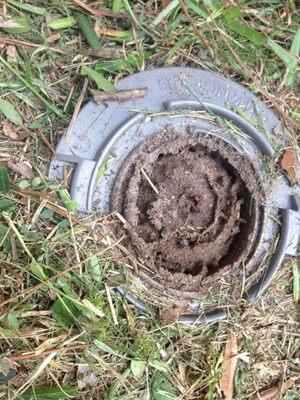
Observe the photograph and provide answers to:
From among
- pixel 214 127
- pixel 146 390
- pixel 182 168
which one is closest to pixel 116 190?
pixel 182 168

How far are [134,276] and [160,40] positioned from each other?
1.83ft

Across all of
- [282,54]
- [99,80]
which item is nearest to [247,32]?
[282,54]

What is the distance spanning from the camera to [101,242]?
1.32m

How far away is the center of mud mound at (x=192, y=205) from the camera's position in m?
1.38

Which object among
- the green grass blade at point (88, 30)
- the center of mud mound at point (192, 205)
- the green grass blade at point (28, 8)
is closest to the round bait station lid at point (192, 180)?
the center of mud mound at point (192, 205)

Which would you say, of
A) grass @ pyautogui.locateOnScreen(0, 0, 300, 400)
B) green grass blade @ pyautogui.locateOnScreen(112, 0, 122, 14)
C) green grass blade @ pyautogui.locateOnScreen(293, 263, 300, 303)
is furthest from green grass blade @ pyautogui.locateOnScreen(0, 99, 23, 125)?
green grass blade @ pyautogui.locateOnScreen(293, 263, 300, 303)

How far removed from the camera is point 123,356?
1317 mm

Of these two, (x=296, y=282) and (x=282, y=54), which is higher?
(x=282, y=54)

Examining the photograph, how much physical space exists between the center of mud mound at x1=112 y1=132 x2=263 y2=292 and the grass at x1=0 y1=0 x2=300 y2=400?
84 millimetres

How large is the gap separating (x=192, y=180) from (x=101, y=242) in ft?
0.87

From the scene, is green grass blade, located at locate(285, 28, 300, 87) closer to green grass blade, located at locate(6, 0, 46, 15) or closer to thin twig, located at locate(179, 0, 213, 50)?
thin twig, located at locate(179, 0, 213, 50)

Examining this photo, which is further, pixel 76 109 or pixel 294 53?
pixel 294 53

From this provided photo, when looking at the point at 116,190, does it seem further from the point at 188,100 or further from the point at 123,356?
the point at 123,356

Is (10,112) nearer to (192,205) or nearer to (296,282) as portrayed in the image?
(192,205)
